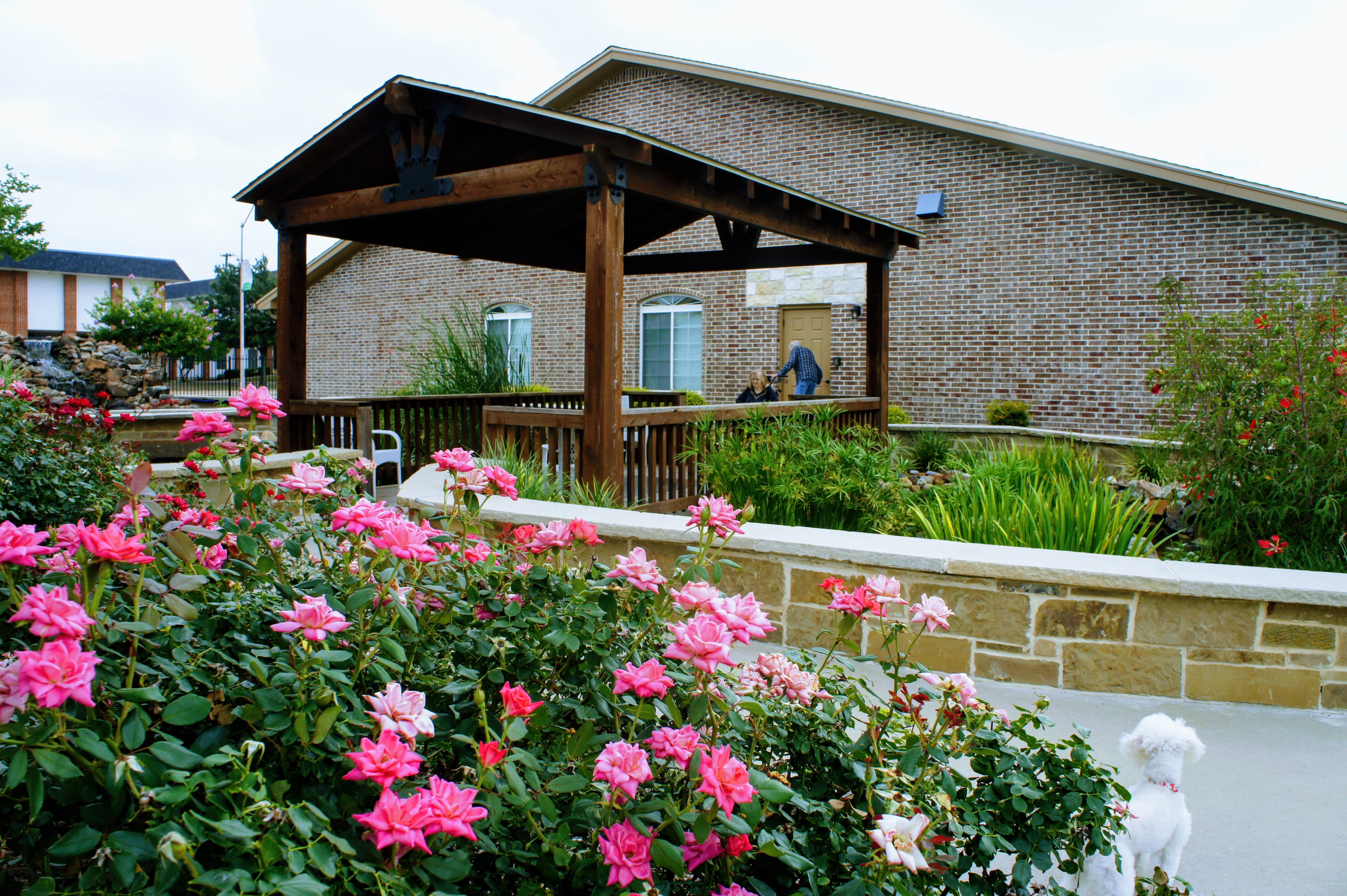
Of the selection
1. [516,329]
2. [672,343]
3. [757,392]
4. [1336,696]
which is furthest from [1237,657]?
[516,329]

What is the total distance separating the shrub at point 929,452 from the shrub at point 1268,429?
4526 mm

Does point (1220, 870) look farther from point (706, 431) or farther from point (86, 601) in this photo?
point (706, 431)

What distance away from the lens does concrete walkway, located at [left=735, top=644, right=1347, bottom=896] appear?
2404 mm

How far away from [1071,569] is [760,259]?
6.75m

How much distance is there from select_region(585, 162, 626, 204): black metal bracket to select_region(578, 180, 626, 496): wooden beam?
2 cm

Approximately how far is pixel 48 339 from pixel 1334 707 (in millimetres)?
20245

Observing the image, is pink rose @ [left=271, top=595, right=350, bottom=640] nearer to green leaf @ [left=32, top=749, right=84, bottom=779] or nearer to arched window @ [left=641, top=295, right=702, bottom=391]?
green leaf @ [left=32, top=749, right=84, bottom=779]

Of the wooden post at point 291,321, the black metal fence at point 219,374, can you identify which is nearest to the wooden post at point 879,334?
the wooden post at point 291,321

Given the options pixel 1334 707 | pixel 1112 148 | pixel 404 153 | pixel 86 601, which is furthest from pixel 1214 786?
pixel 1112 148

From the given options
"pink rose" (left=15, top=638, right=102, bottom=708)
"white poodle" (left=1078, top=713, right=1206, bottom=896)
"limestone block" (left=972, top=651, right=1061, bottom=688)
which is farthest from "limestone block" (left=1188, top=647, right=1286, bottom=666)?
"pink rose" (left=15, top=638, right=102, bottom=708)

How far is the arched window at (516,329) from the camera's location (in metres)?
17.5

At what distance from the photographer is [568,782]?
133 centimetres

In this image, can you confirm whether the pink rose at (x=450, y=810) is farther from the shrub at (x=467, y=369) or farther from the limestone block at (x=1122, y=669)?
the shrub at (x=467, y=369)

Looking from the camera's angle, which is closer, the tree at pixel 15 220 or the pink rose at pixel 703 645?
the pink rose at pixel 703 645
